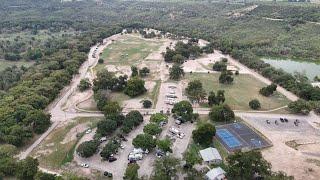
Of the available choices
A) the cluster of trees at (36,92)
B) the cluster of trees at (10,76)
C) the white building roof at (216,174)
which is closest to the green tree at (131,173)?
the white building roof at (216,174)

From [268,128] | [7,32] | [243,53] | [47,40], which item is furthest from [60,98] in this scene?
[7,32]

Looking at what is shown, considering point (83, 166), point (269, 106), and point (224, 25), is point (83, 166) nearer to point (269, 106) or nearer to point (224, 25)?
point (269, 106)

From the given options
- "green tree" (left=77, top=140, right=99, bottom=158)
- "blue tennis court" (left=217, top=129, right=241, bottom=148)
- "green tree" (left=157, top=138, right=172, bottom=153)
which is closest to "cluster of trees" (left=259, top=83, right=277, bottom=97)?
"blue tennis court" (left=217, top=129, right=241, bottom=148)

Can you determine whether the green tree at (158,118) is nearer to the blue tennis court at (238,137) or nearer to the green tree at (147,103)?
the green tree at (147,103)

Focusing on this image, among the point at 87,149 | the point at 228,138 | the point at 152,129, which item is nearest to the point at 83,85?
the point at 152,129

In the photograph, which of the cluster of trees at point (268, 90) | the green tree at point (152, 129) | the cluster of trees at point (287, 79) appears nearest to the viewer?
the green tree at point (152, 129)

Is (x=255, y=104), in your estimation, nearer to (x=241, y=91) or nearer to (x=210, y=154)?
(x=241, y=91)
